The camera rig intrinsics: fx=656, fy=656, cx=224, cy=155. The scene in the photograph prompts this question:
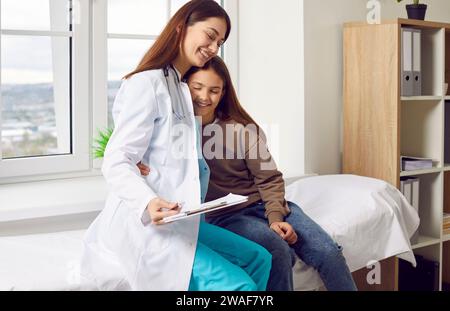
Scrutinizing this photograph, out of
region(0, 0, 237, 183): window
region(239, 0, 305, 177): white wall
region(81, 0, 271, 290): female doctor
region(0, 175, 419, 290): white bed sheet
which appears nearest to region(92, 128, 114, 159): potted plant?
region(0, 0, 237, 183): window

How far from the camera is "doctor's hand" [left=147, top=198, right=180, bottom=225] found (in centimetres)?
154

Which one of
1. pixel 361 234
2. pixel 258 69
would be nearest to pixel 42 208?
pixel 361 234

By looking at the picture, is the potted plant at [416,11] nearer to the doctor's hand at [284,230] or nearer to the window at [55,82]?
the window at [55,82]

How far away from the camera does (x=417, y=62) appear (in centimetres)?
277

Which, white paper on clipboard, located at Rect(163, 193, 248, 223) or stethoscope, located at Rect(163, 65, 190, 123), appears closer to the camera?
white paper on clipboard, located at Rect(163, 193, 248, 223)

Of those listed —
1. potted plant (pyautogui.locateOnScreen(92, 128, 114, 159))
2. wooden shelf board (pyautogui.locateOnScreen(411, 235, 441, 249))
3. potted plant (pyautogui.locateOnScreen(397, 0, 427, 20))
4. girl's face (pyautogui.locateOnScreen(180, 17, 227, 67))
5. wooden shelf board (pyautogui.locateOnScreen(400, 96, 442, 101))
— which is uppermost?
potted plant (pyautogui.locateOnScreen(397, 0, 427, 20))

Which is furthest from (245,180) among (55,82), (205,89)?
(55,82)

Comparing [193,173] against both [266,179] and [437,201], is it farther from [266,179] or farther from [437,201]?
[437,201]

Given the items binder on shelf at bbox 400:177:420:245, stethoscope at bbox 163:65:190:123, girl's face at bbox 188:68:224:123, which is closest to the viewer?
stethoscope at bbox 163:65:190:123

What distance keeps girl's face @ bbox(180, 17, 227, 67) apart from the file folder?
1.16 meters

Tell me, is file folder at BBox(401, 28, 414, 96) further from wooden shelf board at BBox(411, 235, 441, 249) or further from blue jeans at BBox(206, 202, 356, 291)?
blue jeans at BBox(206, 202, 356, 291)

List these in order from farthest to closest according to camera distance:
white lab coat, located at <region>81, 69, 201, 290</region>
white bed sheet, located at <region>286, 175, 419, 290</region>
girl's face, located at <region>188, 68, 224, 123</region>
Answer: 1. white bed sheet, located at <region>286, 175, 419, 290</region>
2. girl's face, located at <region>188, 68, 224, 123</region>
3. white lab coat, located at <region>81, 69, 201, 290</region>

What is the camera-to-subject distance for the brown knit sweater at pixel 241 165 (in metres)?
1.98

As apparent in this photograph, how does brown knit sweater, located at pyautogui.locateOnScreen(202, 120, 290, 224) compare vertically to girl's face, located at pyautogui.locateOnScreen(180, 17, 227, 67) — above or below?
below
